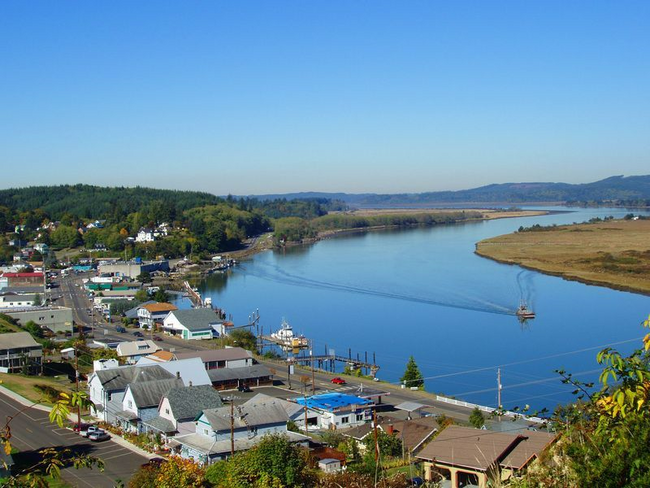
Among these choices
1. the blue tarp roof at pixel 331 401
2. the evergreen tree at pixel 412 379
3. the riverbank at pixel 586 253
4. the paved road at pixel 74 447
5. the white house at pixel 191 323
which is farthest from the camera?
the riverbank at pixel 586 253

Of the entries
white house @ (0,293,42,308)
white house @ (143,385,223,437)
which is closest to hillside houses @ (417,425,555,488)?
white house @ (143,385,223,437)

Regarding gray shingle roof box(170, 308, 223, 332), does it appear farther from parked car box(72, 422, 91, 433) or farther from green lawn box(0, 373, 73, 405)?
parked car box(72, 422, 91, 433)

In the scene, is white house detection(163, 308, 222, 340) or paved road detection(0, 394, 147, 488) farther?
white house detection(163, 308, 222, 340)

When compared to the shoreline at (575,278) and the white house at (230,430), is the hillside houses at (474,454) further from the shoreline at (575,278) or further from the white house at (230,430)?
the shoreline at (575,278)

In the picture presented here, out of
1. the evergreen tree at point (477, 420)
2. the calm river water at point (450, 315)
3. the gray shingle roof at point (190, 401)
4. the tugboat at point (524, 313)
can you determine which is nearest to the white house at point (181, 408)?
the gray shingle roof at point (190, 401)

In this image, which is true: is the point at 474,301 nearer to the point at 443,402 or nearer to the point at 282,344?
the point at 282,344

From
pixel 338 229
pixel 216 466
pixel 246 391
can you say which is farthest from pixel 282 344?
pixel 338 229

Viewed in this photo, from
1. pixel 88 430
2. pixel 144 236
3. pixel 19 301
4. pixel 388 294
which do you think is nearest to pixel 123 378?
pixel 88 430
